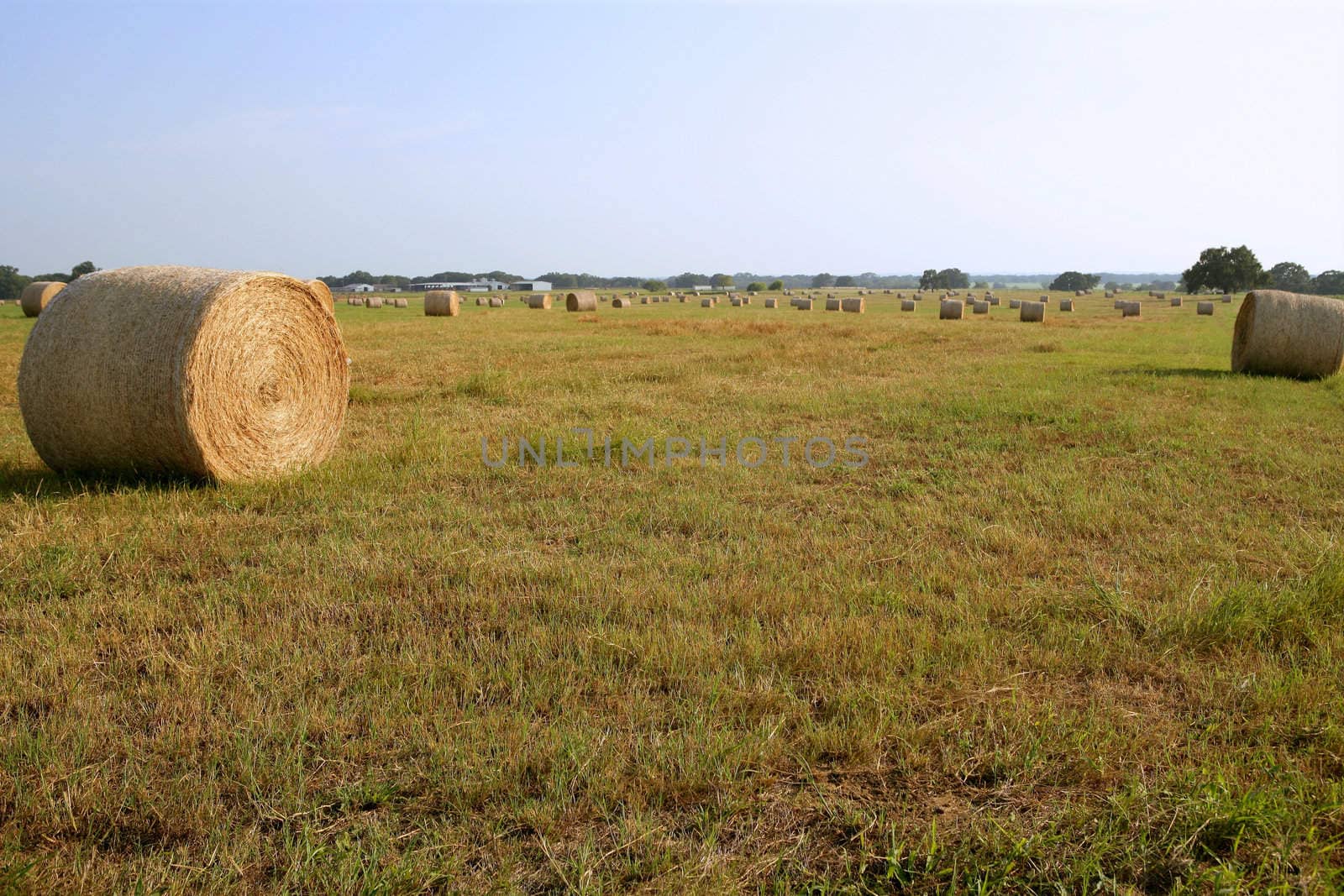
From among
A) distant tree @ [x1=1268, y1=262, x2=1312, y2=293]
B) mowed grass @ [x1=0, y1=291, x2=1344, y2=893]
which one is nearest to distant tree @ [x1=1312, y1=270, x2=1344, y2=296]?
distant tree @ [x1=1268, y1=262, x2=1312, y2=293]

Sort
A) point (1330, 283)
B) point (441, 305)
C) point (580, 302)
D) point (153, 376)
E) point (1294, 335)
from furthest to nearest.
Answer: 1. point (1330, 283)
2. point (580, 302)
3. point (441, 305)
4. point (1294, 335)
5. point (153, 376)

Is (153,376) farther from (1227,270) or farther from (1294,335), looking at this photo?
(1227,270)

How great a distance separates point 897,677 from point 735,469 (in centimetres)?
398

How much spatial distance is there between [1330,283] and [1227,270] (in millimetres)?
28307

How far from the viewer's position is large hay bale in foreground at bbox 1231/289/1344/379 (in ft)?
43.7

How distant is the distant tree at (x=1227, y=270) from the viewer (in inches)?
2916

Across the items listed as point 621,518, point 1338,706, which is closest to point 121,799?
point 621,518

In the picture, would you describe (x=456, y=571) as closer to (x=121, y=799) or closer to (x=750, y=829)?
(x=121, y=799)

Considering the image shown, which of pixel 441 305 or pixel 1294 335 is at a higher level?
pixel 441 305

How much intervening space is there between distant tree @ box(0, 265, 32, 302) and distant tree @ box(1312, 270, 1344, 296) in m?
135

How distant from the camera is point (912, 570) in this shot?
4.99 metres

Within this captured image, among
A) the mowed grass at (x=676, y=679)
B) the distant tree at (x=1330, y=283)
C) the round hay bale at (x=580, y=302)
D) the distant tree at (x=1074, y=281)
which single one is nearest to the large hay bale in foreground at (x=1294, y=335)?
the mowed grass at (x=676, y=679)

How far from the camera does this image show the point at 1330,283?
299 ft

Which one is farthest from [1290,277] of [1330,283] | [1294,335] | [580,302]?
[1294,335]
